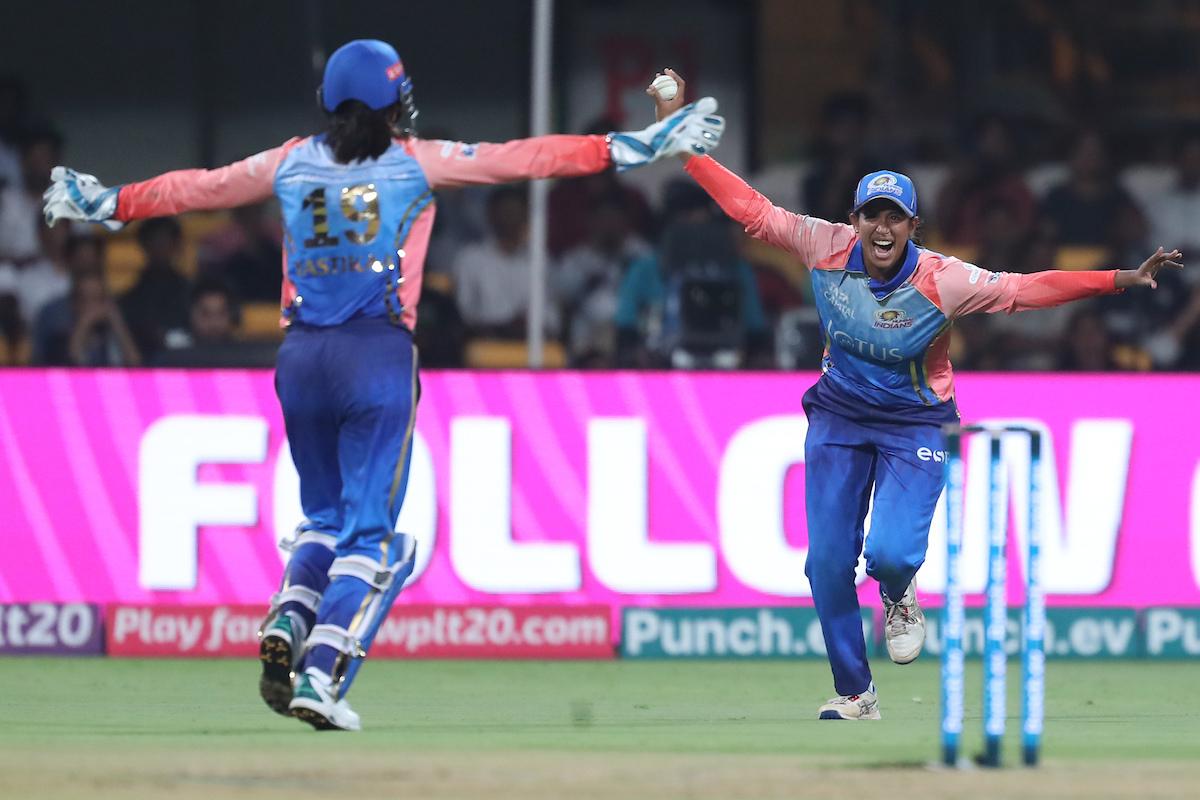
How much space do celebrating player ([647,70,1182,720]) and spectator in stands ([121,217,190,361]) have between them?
6.14 m

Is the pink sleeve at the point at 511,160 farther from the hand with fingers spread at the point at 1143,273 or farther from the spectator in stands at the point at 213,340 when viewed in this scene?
the spectator in stands at the point at 213,340

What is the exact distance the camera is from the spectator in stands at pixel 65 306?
Answer: 14297 mm

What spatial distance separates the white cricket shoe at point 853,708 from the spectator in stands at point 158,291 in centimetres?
638

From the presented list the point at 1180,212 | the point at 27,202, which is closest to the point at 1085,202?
the point at 1180,212

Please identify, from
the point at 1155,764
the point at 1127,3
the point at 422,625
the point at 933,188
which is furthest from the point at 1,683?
the point at 1127,3

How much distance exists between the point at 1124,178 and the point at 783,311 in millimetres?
3566

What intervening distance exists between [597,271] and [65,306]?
3.63m

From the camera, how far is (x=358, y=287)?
24.6 feet

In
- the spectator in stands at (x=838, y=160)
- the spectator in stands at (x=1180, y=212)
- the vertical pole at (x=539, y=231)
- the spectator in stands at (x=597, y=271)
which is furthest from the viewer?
the spectator in stands at (x=1180, y=212)

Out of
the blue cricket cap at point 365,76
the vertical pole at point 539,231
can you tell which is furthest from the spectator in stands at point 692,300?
the blue cricket cap at point 365,76

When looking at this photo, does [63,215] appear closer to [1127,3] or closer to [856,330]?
[856,330]

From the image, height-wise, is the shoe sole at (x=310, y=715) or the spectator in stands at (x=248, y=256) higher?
the spectator in stands at (x=248, y=256)

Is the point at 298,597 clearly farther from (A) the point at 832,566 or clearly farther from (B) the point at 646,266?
(B) the point at 646,266

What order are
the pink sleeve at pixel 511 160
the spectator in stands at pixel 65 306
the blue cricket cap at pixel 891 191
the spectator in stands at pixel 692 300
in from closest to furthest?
1. the pink sleeve at pixel 511 160
2. the blue cricket cap at pixel 891 191
3. the spectator in stands at pixel 692 300
4. the spectator in stands at pixel 65 306
